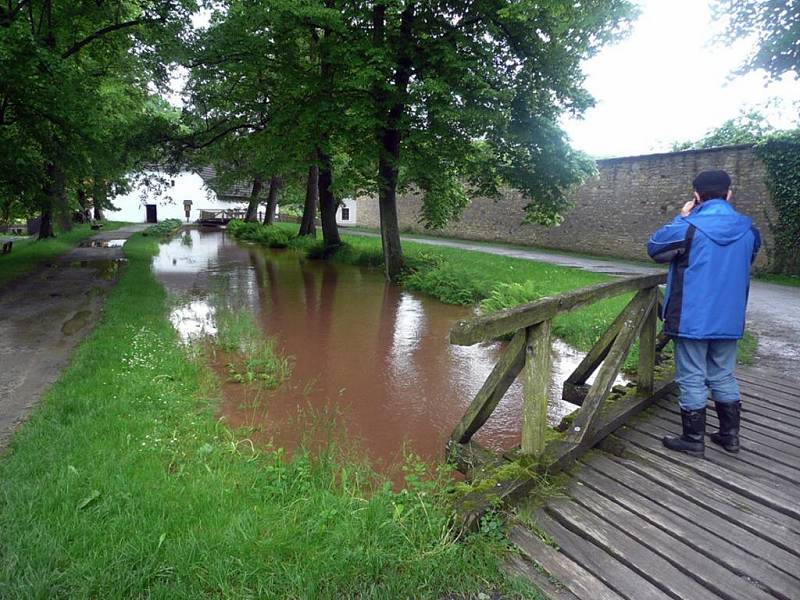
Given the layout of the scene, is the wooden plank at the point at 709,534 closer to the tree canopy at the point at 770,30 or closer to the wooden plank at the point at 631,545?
the wooden plank at the point at 631,545

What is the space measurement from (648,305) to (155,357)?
231 inches

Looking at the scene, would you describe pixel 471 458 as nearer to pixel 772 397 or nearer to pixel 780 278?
pixel 772 397

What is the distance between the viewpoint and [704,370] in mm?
3596

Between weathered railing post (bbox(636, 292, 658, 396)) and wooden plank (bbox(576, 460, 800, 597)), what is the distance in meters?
1.45

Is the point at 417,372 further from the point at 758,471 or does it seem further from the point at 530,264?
the point at 530,264

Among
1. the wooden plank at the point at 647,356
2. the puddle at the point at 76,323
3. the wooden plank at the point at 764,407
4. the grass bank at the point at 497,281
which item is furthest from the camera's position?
the grass bank at the point at 497,281

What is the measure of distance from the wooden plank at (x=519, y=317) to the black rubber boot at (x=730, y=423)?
1.21 m

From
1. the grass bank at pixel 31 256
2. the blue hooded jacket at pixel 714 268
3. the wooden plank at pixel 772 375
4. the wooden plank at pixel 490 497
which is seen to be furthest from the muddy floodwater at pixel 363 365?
the grass bank at pixel 31 256

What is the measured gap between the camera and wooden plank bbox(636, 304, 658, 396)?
4617 millimetres

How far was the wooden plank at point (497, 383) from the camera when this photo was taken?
3.54 meters

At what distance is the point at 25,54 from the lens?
33.9 feet

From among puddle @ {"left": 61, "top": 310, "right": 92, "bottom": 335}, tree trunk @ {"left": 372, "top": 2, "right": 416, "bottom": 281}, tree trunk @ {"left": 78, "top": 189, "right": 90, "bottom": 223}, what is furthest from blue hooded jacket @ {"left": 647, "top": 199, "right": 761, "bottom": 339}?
tree trunk @ {"left": 78, "top": 189, "right": 90, "bottom": 223}

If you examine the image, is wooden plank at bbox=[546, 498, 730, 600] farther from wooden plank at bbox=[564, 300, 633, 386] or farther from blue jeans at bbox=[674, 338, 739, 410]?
wooden plank at bbox=[564, 300, 633, 386]

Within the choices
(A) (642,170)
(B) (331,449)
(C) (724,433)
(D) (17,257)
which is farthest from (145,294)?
(A) (642,170)
